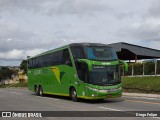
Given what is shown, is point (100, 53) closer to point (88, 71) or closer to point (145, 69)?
point (88, 71)

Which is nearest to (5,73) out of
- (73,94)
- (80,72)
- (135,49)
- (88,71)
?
(135,49)

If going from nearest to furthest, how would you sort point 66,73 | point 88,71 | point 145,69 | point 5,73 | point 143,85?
point 88,71 < point 66,73 < point 143,85 < point 145,69 < point 5,73

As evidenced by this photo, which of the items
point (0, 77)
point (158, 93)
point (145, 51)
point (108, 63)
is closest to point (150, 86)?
point (158, 93)

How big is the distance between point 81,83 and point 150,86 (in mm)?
9432

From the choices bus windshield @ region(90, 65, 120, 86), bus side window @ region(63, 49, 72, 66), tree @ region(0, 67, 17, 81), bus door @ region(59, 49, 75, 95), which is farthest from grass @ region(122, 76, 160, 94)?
tree @ region(0, 67, 17, 81)

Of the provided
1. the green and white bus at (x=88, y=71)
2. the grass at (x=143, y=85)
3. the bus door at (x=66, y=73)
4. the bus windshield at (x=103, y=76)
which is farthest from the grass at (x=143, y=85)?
the bus windshield at (x=103, y=76)

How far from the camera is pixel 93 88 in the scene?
20266 millimetres

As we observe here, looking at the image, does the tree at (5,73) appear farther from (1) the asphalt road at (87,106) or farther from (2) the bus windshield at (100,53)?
(2) the bus windshield at (100,53)

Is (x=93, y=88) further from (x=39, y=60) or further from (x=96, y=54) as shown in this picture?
(x=39, y=60)

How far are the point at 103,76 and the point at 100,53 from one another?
4.92 feet

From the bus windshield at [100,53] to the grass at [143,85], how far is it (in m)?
7.79

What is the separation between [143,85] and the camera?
29.9 meters

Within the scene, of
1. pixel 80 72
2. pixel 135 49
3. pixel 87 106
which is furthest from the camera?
pixel 135 49

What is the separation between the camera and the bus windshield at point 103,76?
20375 millimetres
